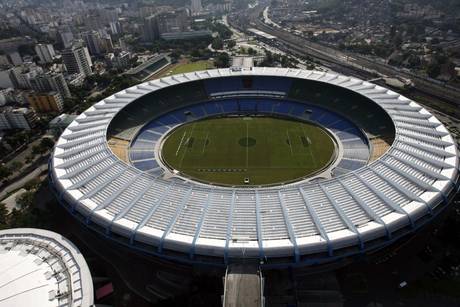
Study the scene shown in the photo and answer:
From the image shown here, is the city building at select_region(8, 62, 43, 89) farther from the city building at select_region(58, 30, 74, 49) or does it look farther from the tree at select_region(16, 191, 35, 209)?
the tree at select_region(16, 191, 35, 209)

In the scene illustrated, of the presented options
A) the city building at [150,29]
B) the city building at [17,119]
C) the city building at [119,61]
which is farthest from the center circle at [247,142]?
the city building at [150,29]

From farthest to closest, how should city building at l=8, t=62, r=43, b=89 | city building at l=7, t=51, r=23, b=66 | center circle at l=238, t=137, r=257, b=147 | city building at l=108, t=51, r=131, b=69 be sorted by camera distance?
city building at l=7, t=51, r=23, b=66
city building at l=108, t=51, r=131, b=69
city building at l=8, t=62, r=43, b=89
center circle at l=238, t=137, r=257, b=147

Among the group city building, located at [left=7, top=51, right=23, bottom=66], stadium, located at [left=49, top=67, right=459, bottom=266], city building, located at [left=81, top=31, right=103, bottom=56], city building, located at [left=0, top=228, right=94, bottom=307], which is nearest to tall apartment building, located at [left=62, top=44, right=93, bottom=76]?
city building, located at [left=81, top=31, right=103, bottom=56]

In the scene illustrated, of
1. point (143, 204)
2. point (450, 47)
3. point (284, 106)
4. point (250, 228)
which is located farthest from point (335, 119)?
point (450, 47)

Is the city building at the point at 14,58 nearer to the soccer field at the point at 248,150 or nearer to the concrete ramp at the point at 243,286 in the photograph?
the soccer field at the point at 248,150

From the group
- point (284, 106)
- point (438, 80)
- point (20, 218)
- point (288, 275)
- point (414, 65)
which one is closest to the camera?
point (288, 275)

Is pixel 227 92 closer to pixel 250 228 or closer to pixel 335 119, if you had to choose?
pixel 335 119
